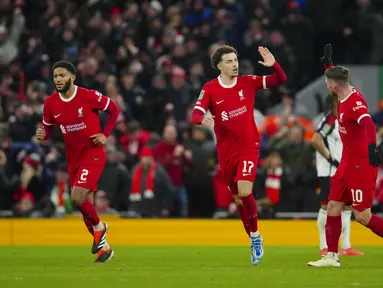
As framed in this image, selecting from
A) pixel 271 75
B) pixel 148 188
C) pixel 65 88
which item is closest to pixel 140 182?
pixel 148 188

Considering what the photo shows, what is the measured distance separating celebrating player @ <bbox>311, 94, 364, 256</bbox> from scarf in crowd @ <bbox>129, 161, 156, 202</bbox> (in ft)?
15.6

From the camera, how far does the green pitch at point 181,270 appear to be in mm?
12078

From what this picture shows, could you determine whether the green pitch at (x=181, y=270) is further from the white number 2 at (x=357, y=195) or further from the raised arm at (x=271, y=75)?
the raised arm at (x=271, y=75)

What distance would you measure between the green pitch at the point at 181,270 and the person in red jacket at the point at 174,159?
345 cm

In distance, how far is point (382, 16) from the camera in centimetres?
2803

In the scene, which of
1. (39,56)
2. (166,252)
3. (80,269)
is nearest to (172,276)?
(80,269)

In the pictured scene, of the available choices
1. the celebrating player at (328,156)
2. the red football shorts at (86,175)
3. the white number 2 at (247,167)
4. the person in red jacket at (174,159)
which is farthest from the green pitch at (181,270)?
the person in red jacket at (174,159)

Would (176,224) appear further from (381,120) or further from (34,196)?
(381,120)

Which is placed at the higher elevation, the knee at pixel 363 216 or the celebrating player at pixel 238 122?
the celebrating player at pixel 238 122

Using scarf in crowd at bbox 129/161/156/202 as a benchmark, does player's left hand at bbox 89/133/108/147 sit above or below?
above

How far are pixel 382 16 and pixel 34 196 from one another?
33.5 ft

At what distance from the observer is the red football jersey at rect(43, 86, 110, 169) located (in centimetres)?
1584

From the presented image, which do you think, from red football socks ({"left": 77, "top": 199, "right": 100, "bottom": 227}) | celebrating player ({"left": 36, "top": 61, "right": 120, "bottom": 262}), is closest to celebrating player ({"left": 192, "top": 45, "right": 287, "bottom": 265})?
celebrating player ({"left": 36, "top": 61, "right": 120, "bottom": 262})

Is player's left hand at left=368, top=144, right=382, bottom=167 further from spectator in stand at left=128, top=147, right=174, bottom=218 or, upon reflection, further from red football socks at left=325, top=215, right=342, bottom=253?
spectator in stand at left=128, top=147, right=174, bottom=218
